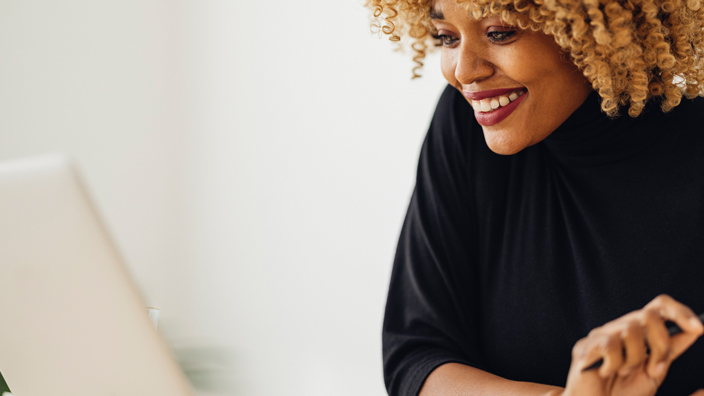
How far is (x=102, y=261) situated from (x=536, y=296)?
671 mm

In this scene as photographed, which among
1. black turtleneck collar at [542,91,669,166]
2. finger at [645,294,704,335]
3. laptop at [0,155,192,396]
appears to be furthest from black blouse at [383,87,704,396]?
laptop at [0,155,192,396]

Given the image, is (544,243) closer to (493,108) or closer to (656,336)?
(493,108)

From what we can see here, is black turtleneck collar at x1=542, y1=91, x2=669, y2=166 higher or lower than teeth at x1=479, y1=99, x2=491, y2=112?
lower

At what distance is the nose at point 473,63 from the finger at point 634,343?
42 centimetres

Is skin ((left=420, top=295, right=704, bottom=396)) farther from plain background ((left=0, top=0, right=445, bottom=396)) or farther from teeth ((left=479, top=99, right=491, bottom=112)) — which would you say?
plain background ((left=0, top=0, right=445, bottom=396))

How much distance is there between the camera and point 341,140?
5.98ft

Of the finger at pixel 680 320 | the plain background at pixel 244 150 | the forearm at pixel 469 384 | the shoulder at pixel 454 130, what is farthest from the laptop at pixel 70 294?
the plain background at pixel 244 150

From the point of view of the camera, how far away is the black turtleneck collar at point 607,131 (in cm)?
89

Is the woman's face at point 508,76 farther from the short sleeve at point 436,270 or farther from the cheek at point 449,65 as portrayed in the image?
the short sleeve at point 436,270

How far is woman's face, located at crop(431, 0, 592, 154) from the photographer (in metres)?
0.80

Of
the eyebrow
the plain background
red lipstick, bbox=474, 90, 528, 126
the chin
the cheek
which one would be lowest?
the plain background

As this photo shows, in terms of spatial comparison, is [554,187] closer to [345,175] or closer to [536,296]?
[536,296]

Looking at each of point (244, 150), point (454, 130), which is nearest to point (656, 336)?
point (454, 130)

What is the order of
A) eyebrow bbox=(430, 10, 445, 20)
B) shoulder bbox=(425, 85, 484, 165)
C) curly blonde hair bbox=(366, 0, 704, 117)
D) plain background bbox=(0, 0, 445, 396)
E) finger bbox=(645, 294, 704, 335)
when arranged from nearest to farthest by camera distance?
finger bbox=(645, 294, 704, 335) < curly blonde hair bbox=(366, 0, 704, 117) < eyebrow bbox=(430, 10, 445, 20) < shoulder bbox=(425, 85, 484, 165) < plain background bbox=(0, 0, 445, 396)
